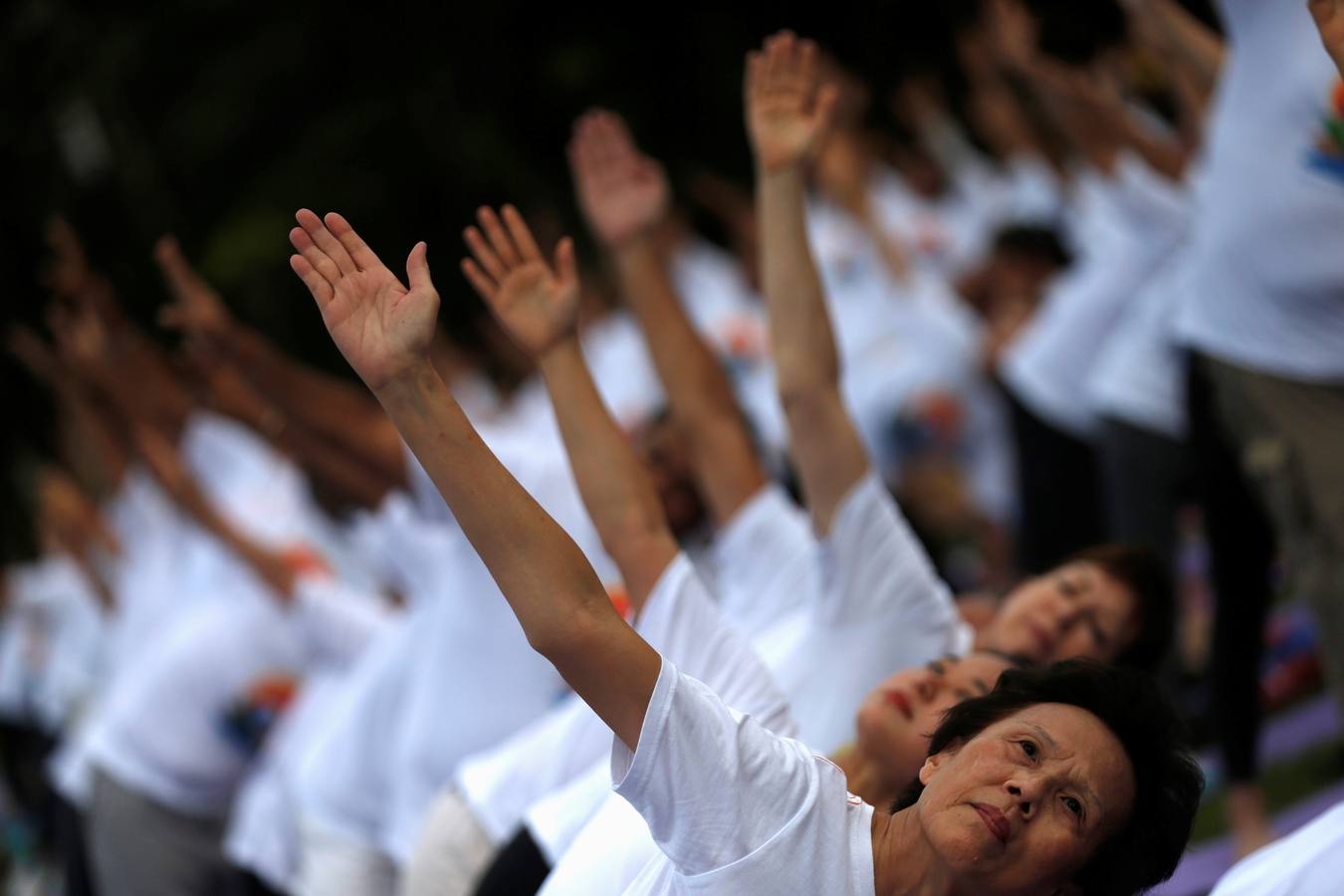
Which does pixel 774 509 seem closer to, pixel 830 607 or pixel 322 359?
pixel 830 607

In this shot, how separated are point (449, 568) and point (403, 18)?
22.1 feet

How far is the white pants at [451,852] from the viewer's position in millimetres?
2953

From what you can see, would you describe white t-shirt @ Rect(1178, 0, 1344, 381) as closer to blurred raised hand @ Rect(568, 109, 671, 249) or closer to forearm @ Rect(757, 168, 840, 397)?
forearm @ Rect(757, 168, 840, 397)

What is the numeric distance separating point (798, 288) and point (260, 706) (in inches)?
98.5

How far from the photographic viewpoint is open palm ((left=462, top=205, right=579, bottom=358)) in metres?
2.49

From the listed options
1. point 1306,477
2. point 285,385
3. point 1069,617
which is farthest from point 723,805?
point 285,385

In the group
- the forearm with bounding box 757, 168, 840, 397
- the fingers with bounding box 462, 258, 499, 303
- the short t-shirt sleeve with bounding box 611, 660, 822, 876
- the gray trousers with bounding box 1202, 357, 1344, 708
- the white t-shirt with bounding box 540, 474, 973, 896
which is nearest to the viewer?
the short t-shirt sleeve with bounding box 611, 660, 822, 876

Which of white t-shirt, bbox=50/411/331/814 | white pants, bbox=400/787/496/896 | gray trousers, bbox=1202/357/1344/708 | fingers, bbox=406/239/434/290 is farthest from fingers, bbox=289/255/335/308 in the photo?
white t-shirt, bbox=50/411/331/814

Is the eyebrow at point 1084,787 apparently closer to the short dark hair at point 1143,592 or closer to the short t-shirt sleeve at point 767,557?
the short dark hair at point 1143,592

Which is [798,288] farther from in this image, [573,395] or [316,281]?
[316,281]

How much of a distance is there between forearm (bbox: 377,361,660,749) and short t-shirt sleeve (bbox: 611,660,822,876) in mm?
38

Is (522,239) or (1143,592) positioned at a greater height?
(522,239)

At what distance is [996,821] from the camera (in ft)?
6.07

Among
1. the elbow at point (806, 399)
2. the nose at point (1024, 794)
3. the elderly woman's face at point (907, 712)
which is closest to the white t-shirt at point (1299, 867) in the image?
the nose at point (1024, 794)
